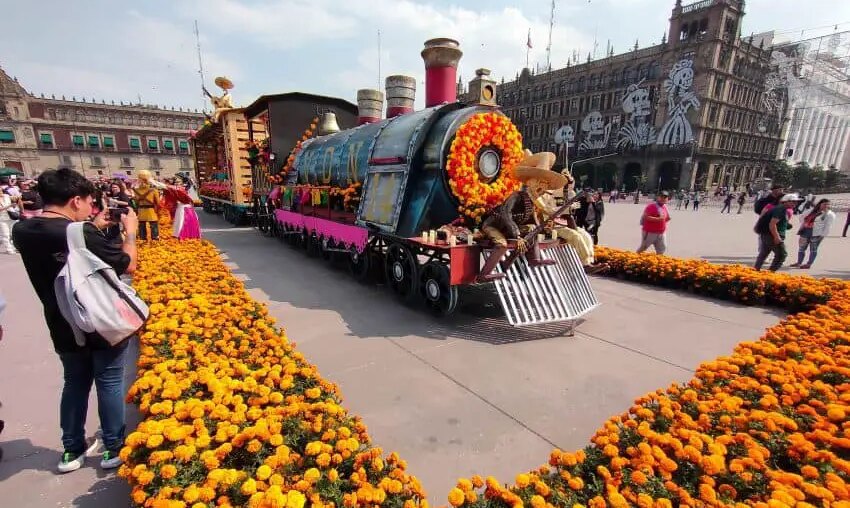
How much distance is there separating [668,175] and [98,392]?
6020cm

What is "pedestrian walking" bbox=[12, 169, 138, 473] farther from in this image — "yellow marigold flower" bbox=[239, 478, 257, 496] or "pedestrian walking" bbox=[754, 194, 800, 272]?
"pedestrian walking" bbox=[754, 194, 800, 272]

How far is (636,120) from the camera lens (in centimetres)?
5056

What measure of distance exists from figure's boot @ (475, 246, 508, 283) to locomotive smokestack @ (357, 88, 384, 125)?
661 cm

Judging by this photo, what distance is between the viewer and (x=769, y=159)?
5697 centimetres

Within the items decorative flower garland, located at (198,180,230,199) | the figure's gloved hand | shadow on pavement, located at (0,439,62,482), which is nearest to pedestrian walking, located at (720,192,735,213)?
the figure's gloved hand

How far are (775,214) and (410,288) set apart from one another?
7472 mm

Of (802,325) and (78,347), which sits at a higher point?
(78,347)

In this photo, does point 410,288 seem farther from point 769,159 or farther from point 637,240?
point 769,159

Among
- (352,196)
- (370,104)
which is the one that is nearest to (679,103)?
(370,104)

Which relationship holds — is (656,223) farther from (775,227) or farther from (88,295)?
(88,295)

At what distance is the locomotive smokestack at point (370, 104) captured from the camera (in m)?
10.1

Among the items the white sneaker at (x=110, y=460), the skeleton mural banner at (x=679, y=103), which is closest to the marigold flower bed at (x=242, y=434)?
the white sneaker at (x=110, y=460)

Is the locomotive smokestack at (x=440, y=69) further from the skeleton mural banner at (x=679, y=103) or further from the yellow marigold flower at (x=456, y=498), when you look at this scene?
the skeleton mural banner at (x=679, y=103)

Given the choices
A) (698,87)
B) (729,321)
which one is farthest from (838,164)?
(729,321)
